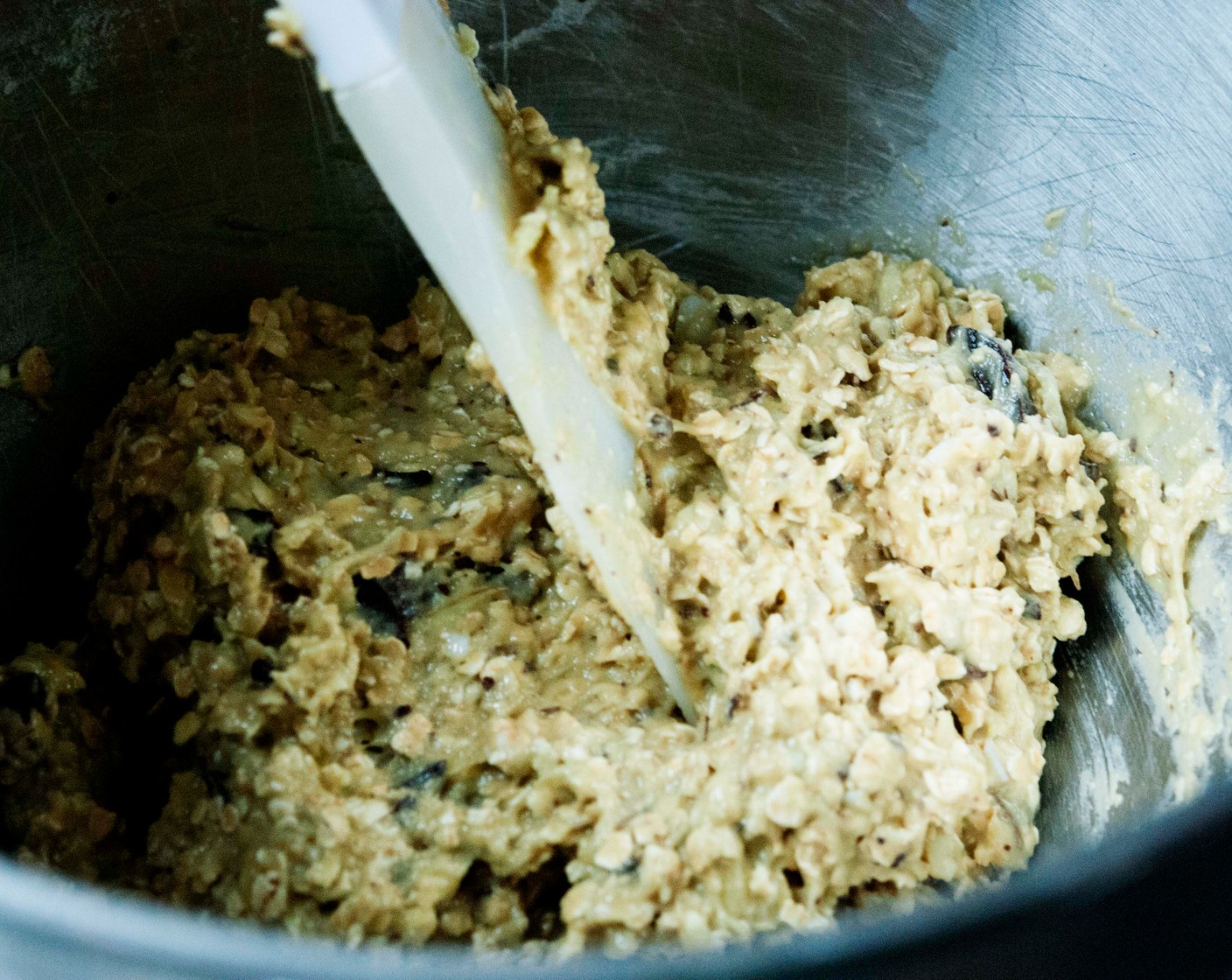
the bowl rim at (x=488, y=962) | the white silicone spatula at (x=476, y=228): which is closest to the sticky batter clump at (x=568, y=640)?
the white silicone spatula at (x=476, y=228)

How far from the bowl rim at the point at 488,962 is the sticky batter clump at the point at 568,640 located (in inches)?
20.1

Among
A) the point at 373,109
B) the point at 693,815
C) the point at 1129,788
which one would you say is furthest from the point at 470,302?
the point at 1129,788

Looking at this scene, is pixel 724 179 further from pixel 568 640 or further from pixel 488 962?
pixel 488 962

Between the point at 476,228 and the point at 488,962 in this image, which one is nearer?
the point at 488,962

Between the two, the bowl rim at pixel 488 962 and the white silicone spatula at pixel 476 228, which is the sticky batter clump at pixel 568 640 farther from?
the bowl rim at pixel 488 962

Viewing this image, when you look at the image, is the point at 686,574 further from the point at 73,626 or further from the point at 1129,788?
the point at 73,626

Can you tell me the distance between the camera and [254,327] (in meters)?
1.94

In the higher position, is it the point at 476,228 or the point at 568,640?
the point at 476,228

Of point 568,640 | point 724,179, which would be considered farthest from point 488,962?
point 724,179

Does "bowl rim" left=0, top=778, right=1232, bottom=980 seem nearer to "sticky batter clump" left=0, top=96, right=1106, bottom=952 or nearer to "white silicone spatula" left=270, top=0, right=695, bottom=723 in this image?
"sticky batter clump" left=0, top=96, right=1106, bottom=952

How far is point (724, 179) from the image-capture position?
7.30ft

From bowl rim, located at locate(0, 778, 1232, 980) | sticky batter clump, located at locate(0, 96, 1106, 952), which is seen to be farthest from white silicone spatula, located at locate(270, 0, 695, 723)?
bowl rim, located at locate(0, 778, 1232, 980)

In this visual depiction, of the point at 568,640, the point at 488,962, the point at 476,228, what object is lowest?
the point at 568,640

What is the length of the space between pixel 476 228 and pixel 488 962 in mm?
898
